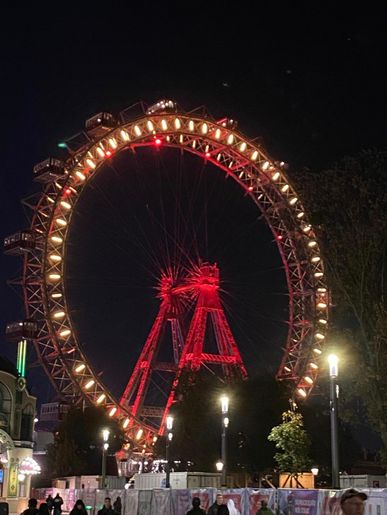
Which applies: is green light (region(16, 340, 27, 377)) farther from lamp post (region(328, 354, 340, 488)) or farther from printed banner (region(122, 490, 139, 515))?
lamp post (region(328, 354, 340, 488))

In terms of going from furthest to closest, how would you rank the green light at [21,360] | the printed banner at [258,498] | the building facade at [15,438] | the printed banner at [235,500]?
1. the green light at [21,360]
2. the building facade at [15,438]
3. the printed banner at [235,500]
4. the printed banner at [258,498]

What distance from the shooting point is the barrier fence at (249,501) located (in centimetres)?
1685

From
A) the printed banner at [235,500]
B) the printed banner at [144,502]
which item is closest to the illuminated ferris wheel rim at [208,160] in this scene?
the printed banner at [144,502]

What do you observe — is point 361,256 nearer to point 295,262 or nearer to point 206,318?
point 206,318

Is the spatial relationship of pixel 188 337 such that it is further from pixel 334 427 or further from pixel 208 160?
pixel 334 427

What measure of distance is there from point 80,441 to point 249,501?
48.0 meters

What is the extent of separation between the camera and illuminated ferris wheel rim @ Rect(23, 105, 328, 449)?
5031cm

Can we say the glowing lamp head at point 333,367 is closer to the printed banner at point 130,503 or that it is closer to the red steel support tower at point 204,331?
the printed banner at point 130,503

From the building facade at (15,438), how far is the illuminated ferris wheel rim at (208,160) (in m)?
3.67

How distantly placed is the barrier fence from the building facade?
21.0 m

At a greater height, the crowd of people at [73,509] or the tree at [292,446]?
the tree at [292,446]

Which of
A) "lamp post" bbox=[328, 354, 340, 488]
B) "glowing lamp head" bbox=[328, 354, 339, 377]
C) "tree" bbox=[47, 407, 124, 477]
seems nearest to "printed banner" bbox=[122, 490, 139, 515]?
"lamp post" bbox=[328, 354, 340, 488]

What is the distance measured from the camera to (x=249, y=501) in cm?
2100

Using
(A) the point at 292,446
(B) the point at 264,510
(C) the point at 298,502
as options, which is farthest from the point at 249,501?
(A) the point at 292,446
